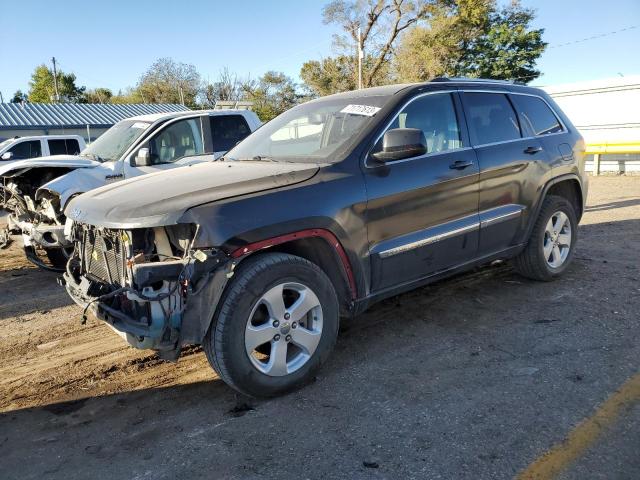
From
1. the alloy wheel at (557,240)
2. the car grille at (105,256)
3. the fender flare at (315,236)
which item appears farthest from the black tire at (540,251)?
the car grille at (105,256)

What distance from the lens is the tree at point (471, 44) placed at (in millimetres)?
34688

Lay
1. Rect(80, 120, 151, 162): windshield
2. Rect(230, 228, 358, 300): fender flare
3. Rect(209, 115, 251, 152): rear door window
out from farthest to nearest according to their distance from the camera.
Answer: Rect(209, 115, 251, 152): rear door window → Rect(80, 120, 151, 162): windshield → Rect(230, 228, 358, 300): fender flare

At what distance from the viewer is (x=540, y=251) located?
4984 mm

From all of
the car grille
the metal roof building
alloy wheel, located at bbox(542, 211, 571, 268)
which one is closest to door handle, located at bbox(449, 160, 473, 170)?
alloy wheel, located at bbox(542, 211, 571, 268)

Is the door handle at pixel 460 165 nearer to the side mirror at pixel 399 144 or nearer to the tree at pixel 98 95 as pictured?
the side mirror at pixel 399 144

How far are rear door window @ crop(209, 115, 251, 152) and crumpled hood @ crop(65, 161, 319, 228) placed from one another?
4.05 metres

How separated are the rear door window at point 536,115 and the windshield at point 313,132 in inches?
70.1

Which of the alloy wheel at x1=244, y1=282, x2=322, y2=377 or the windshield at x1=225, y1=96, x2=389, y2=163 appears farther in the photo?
the windshield at x1=225, y1=96, x2=389, y2=163

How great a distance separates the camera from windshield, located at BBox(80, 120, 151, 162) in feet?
24.5

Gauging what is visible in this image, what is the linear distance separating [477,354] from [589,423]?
0.98 m

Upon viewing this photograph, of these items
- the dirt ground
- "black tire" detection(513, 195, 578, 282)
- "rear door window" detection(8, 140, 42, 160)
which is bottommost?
the dirt ground

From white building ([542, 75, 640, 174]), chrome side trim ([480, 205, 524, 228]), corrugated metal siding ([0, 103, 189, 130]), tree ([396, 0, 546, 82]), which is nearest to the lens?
chrome side trim ([480, 205, 524, 228])

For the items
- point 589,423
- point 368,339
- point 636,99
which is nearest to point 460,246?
point 368,339

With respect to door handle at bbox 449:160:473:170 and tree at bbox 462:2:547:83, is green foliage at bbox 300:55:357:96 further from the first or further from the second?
door handle at bbox 449:160:473:170
